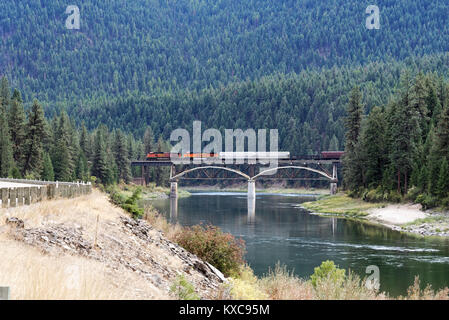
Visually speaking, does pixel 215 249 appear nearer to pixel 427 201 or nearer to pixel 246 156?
pixel 427 201

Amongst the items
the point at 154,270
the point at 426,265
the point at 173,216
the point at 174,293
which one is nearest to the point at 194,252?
the point at 154,270

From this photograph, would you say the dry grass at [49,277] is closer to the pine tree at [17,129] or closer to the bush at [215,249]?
the bush at [215,249]

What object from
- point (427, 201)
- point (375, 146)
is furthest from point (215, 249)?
point (375, 146)

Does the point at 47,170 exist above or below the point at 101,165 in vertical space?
below

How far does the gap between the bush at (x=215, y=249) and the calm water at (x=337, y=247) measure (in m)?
8.81

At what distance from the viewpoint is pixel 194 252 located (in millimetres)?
31094

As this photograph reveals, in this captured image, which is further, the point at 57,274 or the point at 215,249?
the point at 215,249

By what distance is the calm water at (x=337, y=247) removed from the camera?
40581 mm

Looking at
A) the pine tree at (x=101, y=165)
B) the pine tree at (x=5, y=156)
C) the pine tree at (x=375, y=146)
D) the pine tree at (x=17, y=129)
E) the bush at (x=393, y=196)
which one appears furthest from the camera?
the pine tree at (x=101, y=165)

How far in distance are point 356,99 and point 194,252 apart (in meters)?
77.6

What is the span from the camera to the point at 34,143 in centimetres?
8650

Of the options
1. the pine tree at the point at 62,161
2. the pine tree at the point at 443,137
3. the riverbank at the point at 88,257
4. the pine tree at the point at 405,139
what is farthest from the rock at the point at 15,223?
the pine tree at the point at 62,161

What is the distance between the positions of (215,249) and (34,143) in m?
61.5
